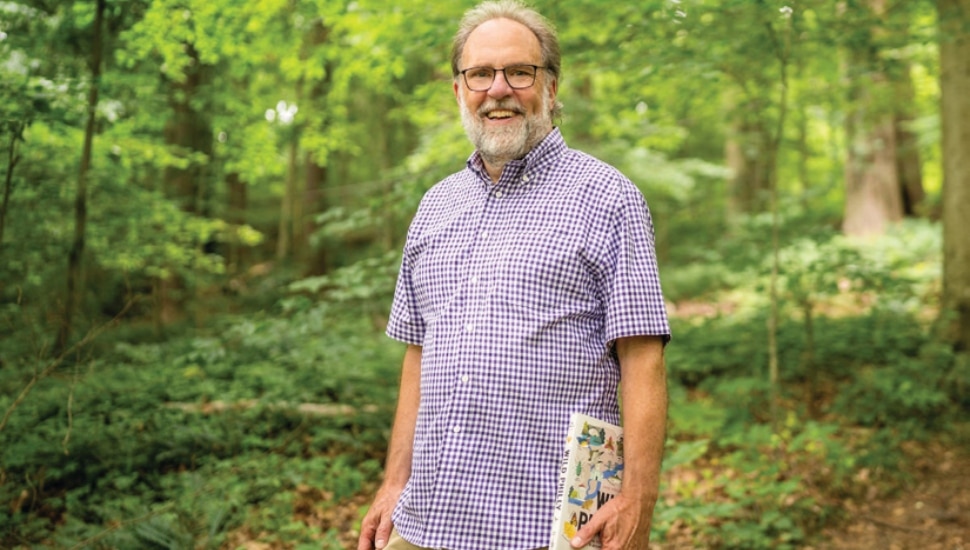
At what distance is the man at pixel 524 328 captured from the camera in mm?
1993

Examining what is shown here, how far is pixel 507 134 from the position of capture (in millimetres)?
2230

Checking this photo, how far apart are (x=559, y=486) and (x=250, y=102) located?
8.12m

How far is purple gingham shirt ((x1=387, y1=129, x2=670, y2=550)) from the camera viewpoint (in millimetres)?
2008

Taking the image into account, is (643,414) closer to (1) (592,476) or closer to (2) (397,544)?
(1) (592,476)

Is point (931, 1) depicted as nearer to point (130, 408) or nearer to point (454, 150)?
point (454, 150)

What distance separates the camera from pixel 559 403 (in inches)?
79.7

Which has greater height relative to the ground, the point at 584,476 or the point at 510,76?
the point at 510,76

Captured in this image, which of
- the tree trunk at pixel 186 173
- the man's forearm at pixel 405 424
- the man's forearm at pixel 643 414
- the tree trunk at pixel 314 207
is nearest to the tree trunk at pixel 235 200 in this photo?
the tree trunk at pixel 314 207

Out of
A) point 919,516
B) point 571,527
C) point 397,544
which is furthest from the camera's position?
point 919,516

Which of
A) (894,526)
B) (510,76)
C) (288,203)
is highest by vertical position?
(288,203)

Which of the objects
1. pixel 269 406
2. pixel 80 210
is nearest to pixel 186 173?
pixel 80 210

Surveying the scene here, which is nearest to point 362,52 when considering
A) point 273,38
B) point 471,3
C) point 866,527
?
point 273,38

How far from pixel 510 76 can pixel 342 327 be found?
5.41 metres

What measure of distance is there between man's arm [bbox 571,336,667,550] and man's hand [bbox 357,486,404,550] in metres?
0.66
